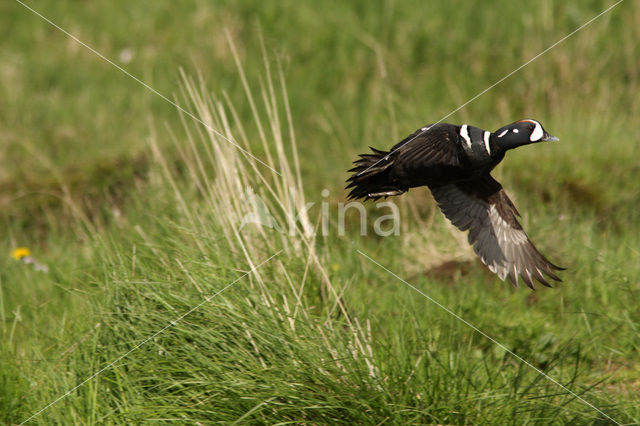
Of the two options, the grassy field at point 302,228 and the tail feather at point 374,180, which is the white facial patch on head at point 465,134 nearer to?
the tail feather at point 374,180

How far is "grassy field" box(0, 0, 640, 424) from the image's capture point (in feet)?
9.87

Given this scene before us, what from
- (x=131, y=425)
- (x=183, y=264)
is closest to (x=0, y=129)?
(x=183, y=264)

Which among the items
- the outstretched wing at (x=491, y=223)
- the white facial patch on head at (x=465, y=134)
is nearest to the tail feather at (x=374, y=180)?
the white facial patch on head at (x=465, y=134)

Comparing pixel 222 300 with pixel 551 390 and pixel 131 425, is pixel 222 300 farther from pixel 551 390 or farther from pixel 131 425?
pixel 551 390

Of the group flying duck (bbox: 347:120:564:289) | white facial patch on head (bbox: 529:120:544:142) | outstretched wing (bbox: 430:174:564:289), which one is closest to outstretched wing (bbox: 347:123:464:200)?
flying duck (bbox: 347:120:564:289)

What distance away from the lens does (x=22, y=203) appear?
6.01 m

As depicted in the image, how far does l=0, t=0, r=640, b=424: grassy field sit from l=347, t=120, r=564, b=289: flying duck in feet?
1.18

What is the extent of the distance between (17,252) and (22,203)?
1.28 meters

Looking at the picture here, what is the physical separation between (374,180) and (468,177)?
33 cm

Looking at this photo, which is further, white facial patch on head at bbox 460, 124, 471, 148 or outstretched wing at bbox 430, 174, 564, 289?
outstretched wing at bbox 430, 174, 564, 289

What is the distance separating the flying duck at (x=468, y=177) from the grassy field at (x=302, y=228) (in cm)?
36

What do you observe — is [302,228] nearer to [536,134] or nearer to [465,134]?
[465,134]

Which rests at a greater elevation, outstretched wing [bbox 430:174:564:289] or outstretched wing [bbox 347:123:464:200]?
outstretched wing [bbox 347:123:464:200]

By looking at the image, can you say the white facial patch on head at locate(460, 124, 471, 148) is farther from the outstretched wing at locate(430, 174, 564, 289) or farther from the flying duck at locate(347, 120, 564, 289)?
the outstretched wing at locate(430, 174, 564, 289)
